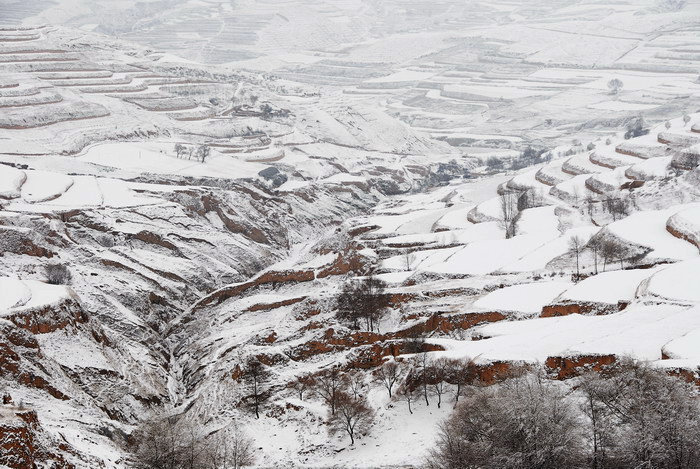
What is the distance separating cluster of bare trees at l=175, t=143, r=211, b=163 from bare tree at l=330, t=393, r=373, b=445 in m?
88.1

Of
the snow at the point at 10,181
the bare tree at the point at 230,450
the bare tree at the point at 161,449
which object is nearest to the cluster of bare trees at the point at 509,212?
the bare tree at the point at 230,450

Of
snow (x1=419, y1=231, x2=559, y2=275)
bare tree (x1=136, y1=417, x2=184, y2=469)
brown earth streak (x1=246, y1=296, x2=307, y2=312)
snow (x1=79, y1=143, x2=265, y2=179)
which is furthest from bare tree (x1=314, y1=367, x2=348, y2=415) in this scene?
snow (x1=79, y1=143, x2=265, y2=179)

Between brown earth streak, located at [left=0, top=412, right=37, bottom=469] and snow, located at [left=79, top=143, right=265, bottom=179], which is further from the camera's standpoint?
snow, located at [left=79, top=143, right=265, bottom=179]

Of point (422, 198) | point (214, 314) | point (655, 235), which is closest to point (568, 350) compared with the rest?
point (655, 235)

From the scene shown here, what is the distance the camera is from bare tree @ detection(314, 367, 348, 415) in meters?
43.3

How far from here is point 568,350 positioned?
39969mm

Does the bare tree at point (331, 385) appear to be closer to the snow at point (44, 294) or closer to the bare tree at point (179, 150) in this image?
the snow at point (44, 294)

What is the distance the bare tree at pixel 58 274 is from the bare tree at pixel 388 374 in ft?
110

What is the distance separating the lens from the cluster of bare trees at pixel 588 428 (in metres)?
28.4

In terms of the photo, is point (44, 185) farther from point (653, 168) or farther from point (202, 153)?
point (653, 168)

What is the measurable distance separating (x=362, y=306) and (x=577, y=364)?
23.7 meters

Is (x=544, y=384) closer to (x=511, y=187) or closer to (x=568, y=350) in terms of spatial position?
(x=568, y=350)

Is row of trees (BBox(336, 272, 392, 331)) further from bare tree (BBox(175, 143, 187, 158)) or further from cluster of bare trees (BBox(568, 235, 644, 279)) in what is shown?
bare tree (BBox(175, 143, 187, 158))

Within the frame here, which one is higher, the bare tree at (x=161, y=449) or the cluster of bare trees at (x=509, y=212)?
the bare tree at (x=161, y=449)
